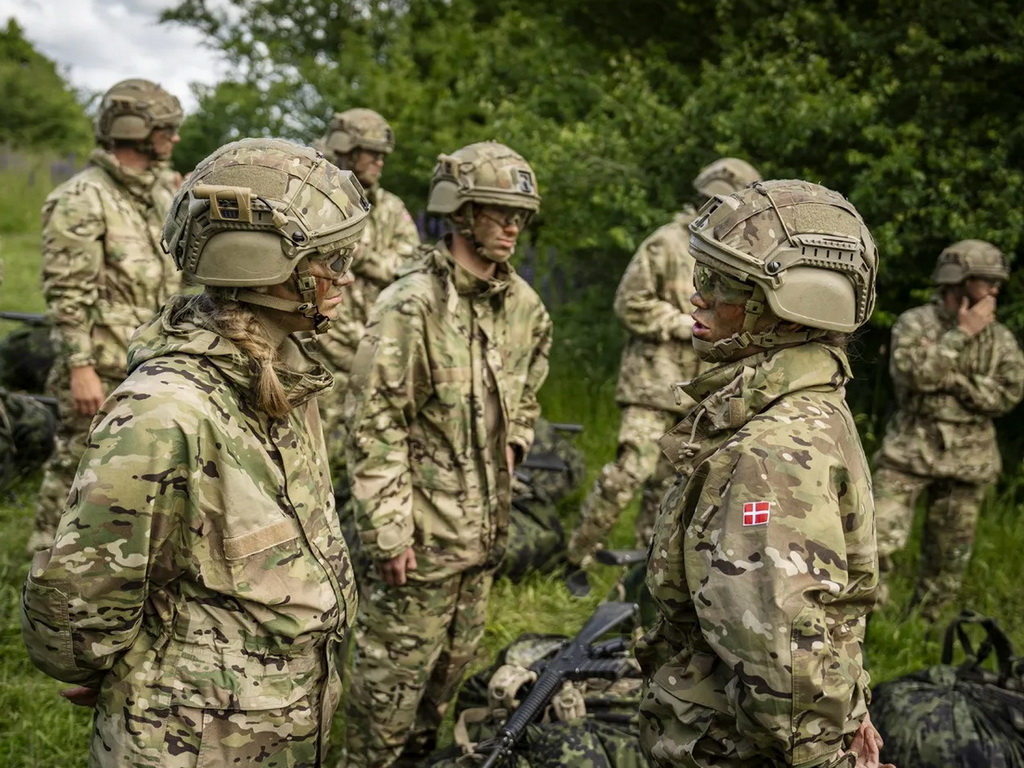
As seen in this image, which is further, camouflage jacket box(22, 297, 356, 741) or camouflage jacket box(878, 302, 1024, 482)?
camouflage jacket box(878, 302, 1024, 482)

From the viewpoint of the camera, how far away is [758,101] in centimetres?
765

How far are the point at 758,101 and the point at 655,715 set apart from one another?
6.15 meters

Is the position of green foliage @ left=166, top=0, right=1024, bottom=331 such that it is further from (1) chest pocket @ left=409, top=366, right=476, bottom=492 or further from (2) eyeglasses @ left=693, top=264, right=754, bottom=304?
(2) eyeglasses @ left=693, top=264, right=754, bottom=304

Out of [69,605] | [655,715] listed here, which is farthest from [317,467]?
[655,715]

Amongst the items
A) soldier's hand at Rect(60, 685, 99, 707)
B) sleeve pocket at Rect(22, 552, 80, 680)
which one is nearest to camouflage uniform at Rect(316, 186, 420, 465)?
soldier's hand at Rect(60, 685, 99, 707)

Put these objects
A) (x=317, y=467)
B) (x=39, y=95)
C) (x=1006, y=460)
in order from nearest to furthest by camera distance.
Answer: (x=317, y=467), (x=1006, y=460), (x=39, y=95)

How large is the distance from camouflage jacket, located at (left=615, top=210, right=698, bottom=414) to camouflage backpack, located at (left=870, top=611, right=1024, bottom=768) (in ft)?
7.69

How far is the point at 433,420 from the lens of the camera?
11.8 feet

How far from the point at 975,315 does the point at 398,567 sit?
142 inches

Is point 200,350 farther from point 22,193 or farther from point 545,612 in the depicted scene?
point 22,193

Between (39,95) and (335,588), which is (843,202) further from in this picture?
(39,95)

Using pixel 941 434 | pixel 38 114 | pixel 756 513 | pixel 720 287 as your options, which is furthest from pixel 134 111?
pixel 38 114

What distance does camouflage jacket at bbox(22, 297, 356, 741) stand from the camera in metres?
2.06

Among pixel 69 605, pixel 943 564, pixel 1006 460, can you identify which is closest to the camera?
pixel 69 605
